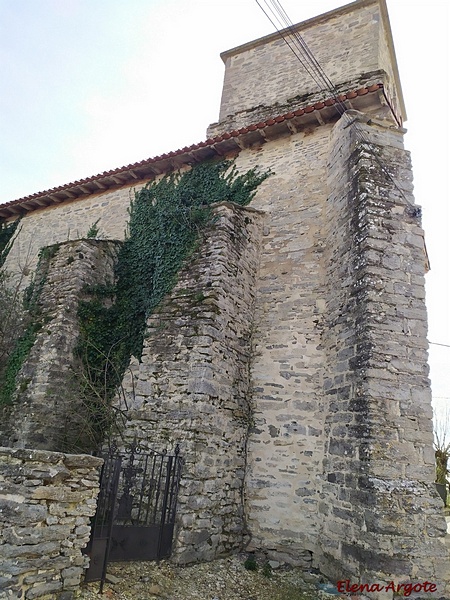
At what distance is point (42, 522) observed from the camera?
395 cm

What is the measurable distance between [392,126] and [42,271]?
291 inches

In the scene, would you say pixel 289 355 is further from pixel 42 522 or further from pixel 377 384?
pixel 42 522

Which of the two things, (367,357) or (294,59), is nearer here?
(367,357)

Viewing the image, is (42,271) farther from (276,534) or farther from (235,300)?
(276,534)

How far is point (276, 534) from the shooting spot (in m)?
5.98

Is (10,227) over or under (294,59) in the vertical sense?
under

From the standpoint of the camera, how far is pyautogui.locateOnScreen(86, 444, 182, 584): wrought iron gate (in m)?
4.60

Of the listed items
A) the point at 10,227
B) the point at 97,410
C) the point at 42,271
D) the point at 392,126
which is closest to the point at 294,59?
the point at 392,126

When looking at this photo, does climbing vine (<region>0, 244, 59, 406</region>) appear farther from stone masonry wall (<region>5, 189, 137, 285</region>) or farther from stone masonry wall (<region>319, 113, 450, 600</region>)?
stone masonry wall (<region>319, 113, 450, 600</region>)

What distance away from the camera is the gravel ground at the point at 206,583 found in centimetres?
445

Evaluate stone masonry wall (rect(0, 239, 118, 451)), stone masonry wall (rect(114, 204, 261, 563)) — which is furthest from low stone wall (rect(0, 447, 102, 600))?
stone masonry wall (rect(0, 239, 118, 451))

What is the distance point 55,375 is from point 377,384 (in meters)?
5.17

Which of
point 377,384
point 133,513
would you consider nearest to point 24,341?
point 133,513

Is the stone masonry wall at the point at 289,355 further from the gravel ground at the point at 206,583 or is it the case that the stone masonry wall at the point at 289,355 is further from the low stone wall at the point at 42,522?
the low stone wall at the point at 42,522
